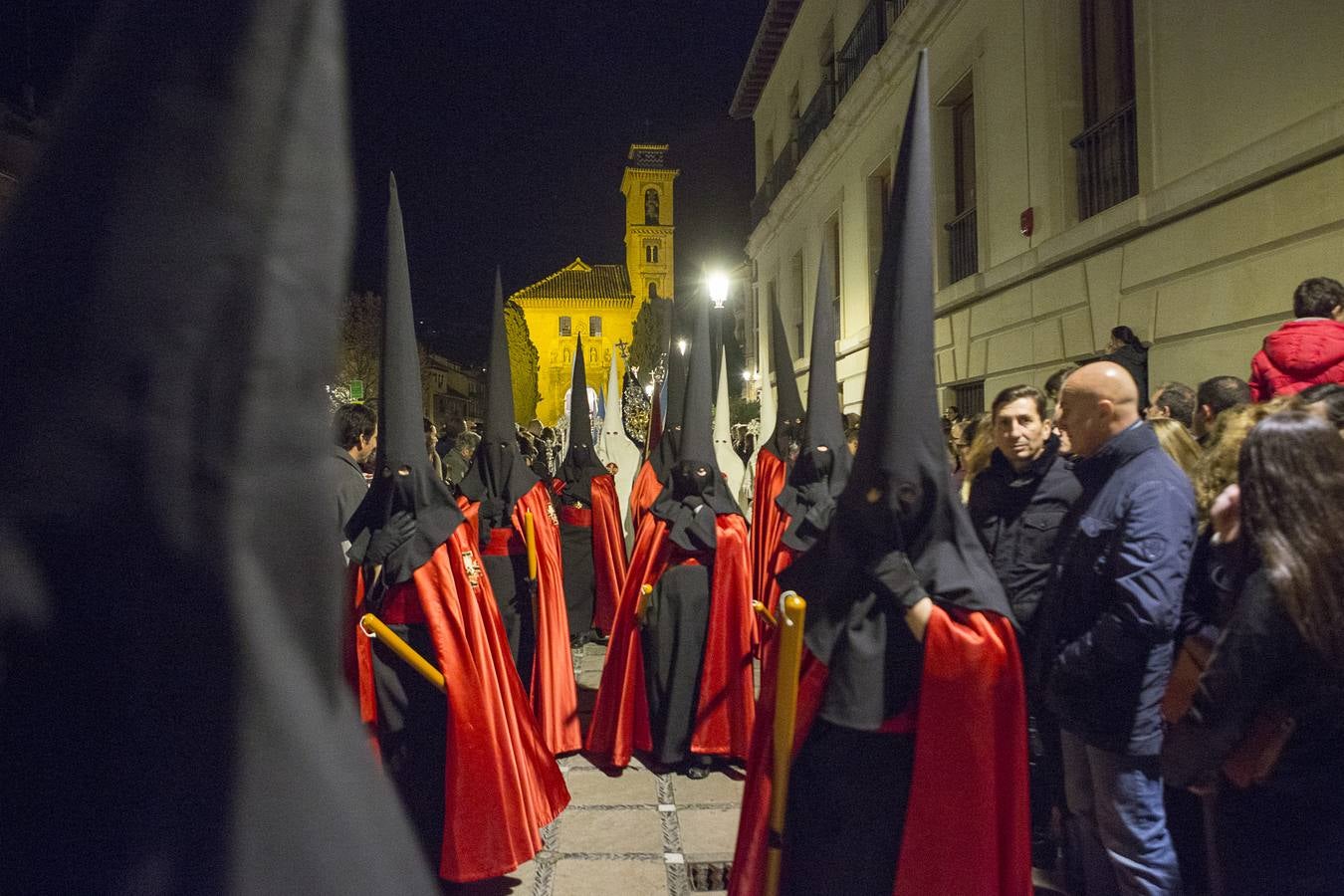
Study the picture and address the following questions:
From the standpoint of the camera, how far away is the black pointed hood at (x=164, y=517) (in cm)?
59

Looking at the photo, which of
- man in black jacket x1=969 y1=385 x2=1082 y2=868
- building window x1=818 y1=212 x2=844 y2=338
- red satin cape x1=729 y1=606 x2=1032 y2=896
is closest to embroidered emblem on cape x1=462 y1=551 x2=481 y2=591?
red satin cape x1=729 y1=606 x2=1032 y2=896

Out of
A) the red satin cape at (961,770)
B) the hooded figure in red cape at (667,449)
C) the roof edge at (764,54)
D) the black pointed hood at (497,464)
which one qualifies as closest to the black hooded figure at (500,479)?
the black pointed hood at (497,464)

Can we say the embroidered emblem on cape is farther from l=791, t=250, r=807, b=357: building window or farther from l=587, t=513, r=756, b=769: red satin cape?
l=791, t=250, r=807, b=357: building window

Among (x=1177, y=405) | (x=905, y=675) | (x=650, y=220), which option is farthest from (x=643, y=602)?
(x=650, y=220)

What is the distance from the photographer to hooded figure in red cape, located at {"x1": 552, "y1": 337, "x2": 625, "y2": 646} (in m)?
8.66

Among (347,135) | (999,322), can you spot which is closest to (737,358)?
(999,322)

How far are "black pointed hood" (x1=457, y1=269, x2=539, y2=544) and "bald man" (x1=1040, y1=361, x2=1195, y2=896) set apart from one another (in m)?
3.72

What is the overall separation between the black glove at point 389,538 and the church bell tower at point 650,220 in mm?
69586

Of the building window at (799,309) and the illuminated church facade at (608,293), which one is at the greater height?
the illuminated church facade at (608,293)

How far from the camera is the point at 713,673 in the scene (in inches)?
224

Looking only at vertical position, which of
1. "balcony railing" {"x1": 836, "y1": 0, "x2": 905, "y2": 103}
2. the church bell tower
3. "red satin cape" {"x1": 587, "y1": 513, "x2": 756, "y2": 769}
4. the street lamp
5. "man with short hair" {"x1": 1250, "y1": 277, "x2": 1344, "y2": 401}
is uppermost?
the church bell tower

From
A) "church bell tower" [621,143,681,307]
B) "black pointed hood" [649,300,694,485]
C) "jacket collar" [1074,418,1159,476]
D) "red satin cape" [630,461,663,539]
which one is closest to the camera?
"jacket collar" [1074,418,1159,476]

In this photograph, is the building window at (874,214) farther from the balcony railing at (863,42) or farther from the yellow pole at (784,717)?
the yellow pole at (784,717)

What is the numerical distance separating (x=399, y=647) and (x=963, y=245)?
11.7 m
